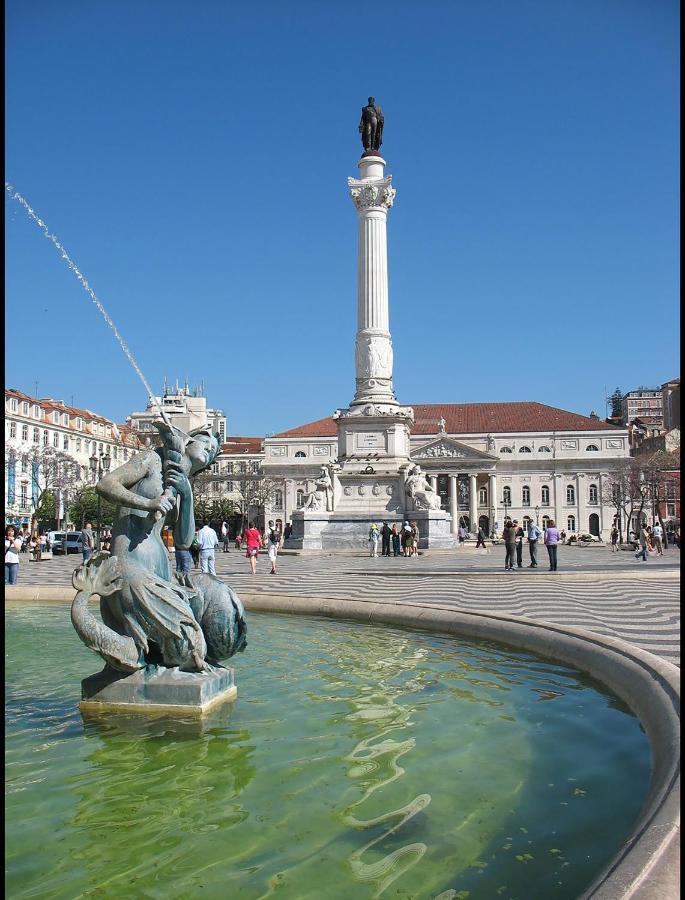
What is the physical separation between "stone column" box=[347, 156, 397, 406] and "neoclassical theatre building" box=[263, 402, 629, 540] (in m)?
43.6

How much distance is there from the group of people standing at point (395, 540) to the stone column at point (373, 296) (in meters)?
7.94

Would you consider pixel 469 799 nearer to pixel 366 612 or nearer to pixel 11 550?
pixel 366 612

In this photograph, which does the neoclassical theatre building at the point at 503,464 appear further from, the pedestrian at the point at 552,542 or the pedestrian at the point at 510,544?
the pedestrian at the point at 552,542

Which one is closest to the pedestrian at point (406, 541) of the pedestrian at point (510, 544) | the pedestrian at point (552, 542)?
the pedestrian at point (510, 544)

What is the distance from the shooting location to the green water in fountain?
11.4 ft

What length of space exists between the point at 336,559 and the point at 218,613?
2217cm

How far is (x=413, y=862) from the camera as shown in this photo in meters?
3.56

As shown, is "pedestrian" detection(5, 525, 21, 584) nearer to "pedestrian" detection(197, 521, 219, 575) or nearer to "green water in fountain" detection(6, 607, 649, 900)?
"pedestrian" detection(197, 521, 219, 575)

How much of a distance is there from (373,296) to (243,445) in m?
67.6

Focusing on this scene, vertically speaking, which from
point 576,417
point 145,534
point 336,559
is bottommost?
point 336,559

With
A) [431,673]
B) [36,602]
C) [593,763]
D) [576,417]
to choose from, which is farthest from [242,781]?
[576,417]

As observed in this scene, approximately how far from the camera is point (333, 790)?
4398mm

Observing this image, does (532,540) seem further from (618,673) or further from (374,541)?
(618,673)

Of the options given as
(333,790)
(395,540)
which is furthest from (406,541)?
(333,790)
